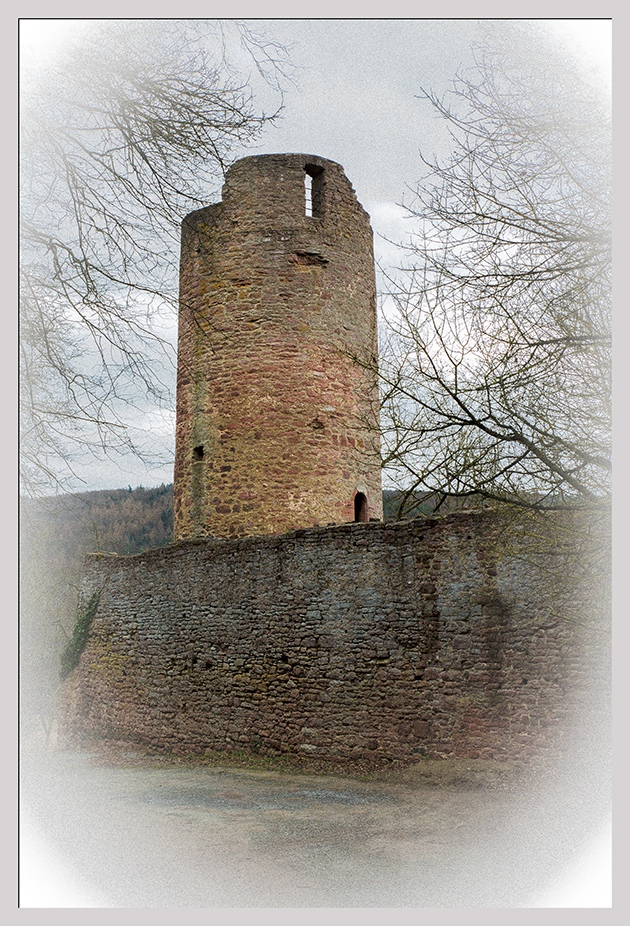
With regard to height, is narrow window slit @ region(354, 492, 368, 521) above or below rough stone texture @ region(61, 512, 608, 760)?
above

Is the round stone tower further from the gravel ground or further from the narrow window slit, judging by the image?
the gravel ground

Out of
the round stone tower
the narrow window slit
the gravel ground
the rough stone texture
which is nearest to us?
the gravel ground

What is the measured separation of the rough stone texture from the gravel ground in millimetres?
619

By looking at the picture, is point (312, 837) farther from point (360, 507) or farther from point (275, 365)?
point (275, 365)

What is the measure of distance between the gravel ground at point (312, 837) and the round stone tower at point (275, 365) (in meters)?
5.17

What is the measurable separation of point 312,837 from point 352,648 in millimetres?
3553

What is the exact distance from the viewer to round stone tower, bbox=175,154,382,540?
13477 mm

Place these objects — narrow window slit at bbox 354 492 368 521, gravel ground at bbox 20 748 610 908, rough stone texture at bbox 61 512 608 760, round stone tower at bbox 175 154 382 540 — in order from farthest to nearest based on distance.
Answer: narrow window slit at bbox 354 492 368 521 < round stone tower at bbox 175 154 382 540 < rough stone texture at bbox 61 512 608 760 < gravel ground at bbox 20 748 610 908

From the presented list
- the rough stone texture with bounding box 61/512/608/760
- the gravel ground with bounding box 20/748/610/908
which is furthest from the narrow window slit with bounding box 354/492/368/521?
the gravel ground with bounding box 20/748/610/908

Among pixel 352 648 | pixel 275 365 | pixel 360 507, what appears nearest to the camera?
pixel 352 648

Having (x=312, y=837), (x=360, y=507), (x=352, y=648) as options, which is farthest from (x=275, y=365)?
(x=312, y=837)

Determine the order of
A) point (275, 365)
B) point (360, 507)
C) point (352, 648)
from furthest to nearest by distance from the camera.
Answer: point (360, 507) → point (275, 365) → point (352, 648)

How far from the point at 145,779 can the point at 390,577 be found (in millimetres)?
4219

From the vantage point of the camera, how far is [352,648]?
989 cm
